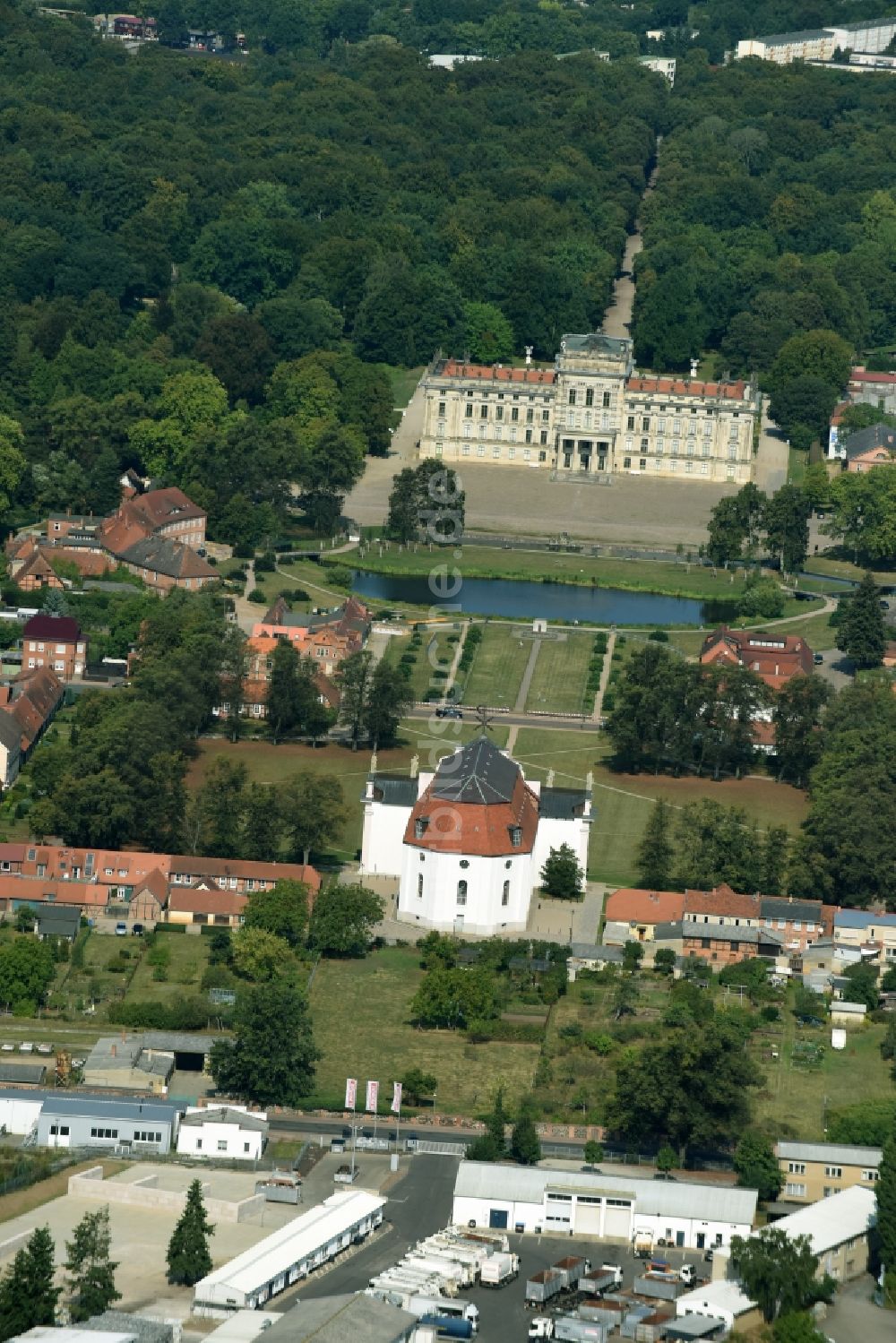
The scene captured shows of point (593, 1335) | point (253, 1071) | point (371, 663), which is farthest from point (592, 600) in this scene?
point (593, 1335)

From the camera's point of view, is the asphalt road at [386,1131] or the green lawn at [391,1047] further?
the green lawn at [391,1047]

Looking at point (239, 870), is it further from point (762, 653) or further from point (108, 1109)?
point (762, 653)

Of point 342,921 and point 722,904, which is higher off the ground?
point 722,904

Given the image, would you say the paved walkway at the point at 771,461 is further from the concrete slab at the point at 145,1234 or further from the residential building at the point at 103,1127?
the concrete slab at the point at 145,1234

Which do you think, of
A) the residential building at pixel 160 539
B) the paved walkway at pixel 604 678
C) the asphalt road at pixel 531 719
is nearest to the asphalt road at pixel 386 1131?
the asphalt road at pixel 531 719

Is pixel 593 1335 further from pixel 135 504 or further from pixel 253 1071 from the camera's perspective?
pixel 135 504

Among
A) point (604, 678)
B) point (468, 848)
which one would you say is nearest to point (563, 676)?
point (604, 678)
